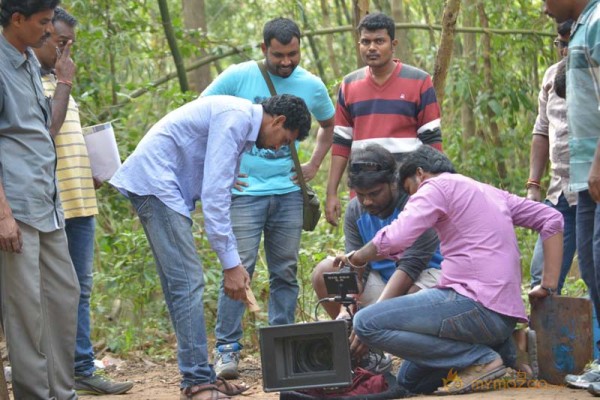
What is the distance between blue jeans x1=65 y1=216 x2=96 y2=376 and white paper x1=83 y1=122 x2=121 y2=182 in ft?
0.89

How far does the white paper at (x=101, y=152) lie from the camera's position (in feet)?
19.3

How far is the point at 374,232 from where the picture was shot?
19.9 feet

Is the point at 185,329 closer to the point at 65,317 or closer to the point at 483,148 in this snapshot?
the point at 65,317

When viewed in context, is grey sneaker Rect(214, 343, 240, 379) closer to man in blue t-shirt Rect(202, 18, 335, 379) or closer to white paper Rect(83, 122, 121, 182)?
man in blue t-shirt Rect(202, 18, 335, 379)

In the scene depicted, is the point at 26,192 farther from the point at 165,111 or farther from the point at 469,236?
the point at 165,111

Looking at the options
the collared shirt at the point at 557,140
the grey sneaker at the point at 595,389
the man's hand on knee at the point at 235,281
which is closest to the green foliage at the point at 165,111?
the collared shirt at the point at 557,140

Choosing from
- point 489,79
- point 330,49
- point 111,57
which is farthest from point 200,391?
point 330,49

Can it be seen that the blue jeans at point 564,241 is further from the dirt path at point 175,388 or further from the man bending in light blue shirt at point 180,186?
the man bending in light blue shirt at point 180,186

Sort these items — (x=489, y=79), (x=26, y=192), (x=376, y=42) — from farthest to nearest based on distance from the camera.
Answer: (x=489, y=79)
(x=376, y=42)
(x=26, y=192)

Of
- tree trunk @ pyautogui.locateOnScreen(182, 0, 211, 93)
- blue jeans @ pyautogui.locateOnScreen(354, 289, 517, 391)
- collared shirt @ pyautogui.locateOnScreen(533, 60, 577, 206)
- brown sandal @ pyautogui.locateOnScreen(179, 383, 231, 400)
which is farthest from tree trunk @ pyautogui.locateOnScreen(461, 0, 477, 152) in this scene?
brown sandal @ pyautogui.locateOnScreen(179, 383, 231, 400)

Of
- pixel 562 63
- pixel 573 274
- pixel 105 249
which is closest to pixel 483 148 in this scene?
pixel 573 274

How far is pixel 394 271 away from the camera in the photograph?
605 cm

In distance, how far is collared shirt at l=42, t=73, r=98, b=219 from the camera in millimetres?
5629

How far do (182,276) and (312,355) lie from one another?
0.76 m
